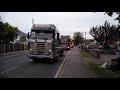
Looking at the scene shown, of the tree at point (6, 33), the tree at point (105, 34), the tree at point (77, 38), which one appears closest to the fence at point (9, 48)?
the tree at point (6, 33)

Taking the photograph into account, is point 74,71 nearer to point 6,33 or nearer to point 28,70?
point 28,70

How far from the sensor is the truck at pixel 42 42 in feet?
81.4

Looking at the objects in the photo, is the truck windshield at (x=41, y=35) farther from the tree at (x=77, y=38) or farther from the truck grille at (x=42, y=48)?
the tree at (x=77, y=38)

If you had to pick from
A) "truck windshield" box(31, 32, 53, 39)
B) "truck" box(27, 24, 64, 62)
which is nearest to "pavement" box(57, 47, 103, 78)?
"truck" box(27, 24, 64, 62)

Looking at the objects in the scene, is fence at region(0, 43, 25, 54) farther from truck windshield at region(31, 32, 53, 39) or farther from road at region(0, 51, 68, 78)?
road at region(0, 51, 68, 78)

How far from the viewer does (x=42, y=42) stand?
24.8 metres

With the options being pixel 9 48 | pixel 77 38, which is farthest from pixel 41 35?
pixel 77 38

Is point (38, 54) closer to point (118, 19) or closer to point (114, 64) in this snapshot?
point (114, 64)
